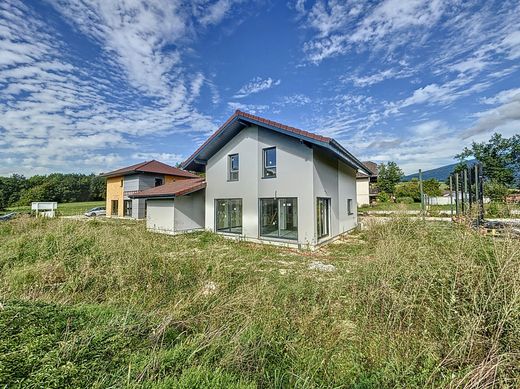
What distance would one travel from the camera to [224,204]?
13.9 meters

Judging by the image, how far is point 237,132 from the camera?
13125 mm

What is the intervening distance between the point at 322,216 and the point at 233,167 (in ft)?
19.6

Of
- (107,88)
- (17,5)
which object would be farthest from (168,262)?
(107,88)

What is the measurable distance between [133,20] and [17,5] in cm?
333

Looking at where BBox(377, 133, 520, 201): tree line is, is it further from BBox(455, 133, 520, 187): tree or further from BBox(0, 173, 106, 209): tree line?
BBox(0, 173, 106, 209): tree line

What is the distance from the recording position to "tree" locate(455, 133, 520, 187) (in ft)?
135

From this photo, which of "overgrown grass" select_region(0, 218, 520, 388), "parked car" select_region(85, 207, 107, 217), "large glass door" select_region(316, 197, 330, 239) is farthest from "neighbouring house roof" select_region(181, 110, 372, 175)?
"parked car" select_region(85, 207, 107, 217)

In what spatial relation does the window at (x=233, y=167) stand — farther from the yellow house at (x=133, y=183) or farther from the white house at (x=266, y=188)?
the yellow house at (x=133, y=183)

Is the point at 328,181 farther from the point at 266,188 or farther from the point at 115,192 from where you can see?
the point at 115,192

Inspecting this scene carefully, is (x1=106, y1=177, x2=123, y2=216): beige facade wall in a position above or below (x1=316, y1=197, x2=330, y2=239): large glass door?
above

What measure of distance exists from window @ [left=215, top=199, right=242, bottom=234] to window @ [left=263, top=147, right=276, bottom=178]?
7.86 feet

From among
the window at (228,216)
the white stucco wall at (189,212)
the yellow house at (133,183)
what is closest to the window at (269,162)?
the window at (228,216)

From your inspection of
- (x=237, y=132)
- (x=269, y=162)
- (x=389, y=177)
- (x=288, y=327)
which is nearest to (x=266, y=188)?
(x=269, y=162)

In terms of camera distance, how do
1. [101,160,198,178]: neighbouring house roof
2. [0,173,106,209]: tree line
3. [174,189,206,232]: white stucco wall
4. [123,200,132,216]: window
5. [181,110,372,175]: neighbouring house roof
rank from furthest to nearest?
[0,173,106,209]: tree line
[123,200,132,216]: window
[101,160,198,178]: neighbouring house roof
[174,189,206,232]: white stucco wall
[181,110,372,175]: neighbouring house roof
